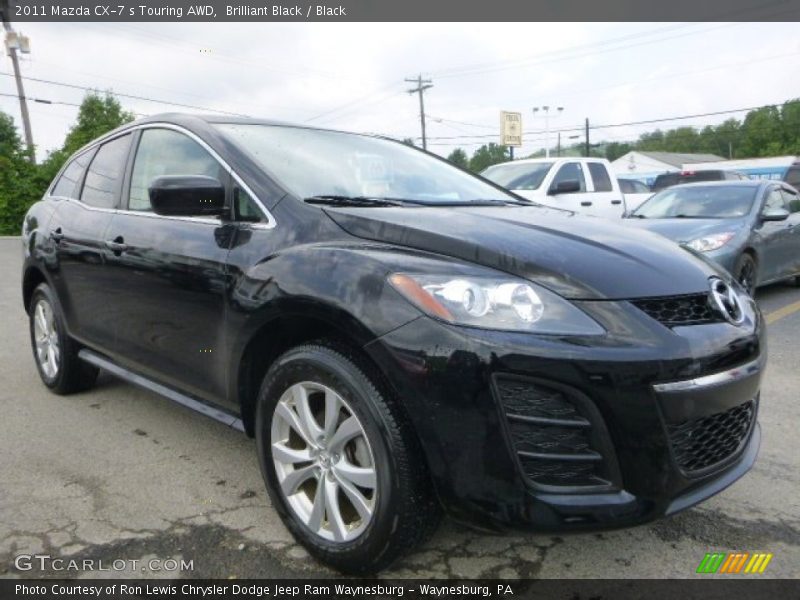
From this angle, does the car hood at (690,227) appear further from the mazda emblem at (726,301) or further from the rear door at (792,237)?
the mazda emblem at (726,301)

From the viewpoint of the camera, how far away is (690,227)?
6668 millimetres

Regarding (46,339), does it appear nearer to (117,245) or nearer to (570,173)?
(117,245)

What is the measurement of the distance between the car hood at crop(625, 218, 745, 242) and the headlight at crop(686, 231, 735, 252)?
5cm

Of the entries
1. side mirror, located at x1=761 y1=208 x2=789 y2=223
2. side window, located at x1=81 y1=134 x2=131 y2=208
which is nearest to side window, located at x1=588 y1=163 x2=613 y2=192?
side mirror, located at x1=761 y1=208 x2=789 y2=223

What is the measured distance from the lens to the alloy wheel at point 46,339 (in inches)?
163

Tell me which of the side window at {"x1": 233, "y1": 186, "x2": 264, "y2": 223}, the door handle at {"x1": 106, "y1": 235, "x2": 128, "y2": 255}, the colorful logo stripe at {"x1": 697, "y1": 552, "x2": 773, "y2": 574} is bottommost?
the colorful logo stripe at {"x1": 697, "y1": 552, "x2": 773, "y2": 574}

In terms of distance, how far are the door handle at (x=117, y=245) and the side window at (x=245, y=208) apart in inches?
34.1

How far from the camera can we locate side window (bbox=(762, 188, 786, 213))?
7270 mm

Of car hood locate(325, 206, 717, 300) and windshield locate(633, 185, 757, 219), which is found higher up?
car hood locate(325, 206, 717, 300)

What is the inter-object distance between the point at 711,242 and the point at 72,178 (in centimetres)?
567

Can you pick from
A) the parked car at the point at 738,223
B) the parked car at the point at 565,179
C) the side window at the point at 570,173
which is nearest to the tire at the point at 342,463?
the parked car at the point at 738,223

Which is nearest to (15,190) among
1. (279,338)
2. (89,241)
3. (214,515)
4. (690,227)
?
(89,241)

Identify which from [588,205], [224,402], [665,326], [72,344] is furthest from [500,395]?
[588,205]

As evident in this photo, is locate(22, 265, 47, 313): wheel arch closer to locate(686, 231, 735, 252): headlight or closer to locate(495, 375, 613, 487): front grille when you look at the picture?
locate(495, 375, 613, 487): front grille
